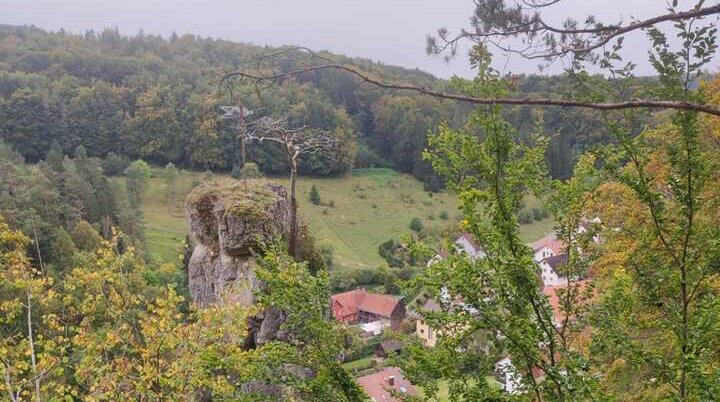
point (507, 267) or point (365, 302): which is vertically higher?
point (507, 267)

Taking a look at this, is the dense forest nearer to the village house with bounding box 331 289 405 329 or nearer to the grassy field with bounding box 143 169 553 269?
the village house with bounding box 331 289 405 329

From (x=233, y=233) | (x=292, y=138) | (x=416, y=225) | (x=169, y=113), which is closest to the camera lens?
(x=292, y=138)

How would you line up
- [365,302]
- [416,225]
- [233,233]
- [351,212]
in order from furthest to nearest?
[351,212] < [416,225] < [365,302] < [233,233]

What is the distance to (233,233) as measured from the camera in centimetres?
1021

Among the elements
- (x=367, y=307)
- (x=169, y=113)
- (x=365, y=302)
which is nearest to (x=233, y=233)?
(x=367, y=307)

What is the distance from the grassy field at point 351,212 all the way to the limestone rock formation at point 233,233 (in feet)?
130

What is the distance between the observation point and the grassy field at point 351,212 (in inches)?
2164

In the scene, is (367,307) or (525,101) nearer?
(525,101)

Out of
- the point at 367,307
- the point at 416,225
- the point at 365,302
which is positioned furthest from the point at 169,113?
the point at 367,307

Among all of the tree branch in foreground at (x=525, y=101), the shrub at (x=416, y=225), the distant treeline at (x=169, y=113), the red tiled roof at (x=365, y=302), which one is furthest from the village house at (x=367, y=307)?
the tree branch in foreground at (x=525, y=101)

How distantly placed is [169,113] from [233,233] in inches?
2804

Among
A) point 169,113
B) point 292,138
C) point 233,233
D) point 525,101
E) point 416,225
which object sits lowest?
point 416,225

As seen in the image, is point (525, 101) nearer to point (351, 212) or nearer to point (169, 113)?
point (351, 212)

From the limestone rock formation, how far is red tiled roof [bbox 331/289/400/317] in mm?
31817
